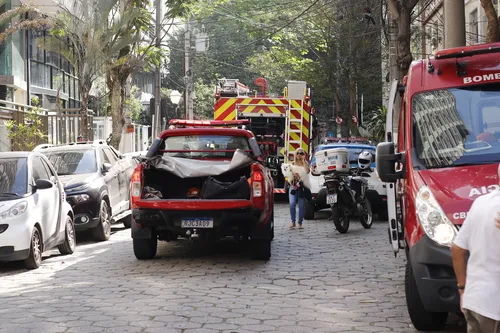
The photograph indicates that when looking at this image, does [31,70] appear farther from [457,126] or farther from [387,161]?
[457,126]

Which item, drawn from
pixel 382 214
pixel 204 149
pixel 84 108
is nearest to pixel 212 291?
pixel 204 149

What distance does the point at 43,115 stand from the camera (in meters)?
25.2

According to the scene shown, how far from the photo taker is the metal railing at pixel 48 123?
22.6m

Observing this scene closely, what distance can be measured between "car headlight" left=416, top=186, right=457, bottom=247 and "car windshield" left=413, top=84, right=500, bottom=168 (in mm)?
818

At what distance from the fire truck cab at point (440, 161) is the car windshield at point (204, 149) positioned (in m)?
3.77

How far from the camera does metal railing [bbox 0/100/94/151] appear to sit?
2259 cm

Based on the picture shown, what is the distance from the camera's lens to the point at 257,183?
35.9ft

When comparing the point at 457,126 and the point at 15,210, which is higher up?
the point at 457,126

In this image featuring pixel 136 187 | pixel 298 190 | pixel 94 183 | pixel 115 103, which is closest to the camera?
pixel 136 187

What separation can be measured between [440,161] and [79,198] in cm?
772

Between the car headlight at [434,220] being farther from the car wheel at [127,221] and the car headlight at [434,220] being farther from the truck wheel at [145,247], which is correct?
the car wheel at [127,221]

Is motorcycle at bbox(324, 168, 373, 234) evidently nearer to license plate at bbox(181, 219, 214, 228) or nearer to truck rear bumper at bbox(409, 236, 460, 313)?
license plate at bbox(181, 219, 214, 228)

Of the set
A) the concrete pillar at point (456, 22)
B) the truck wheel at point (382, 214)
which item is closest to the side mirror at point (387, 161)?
the concrete pillar at point (456, 22)

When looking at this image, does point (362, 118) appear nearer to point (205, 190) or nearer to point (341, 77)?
Answer: point (341, 77)
